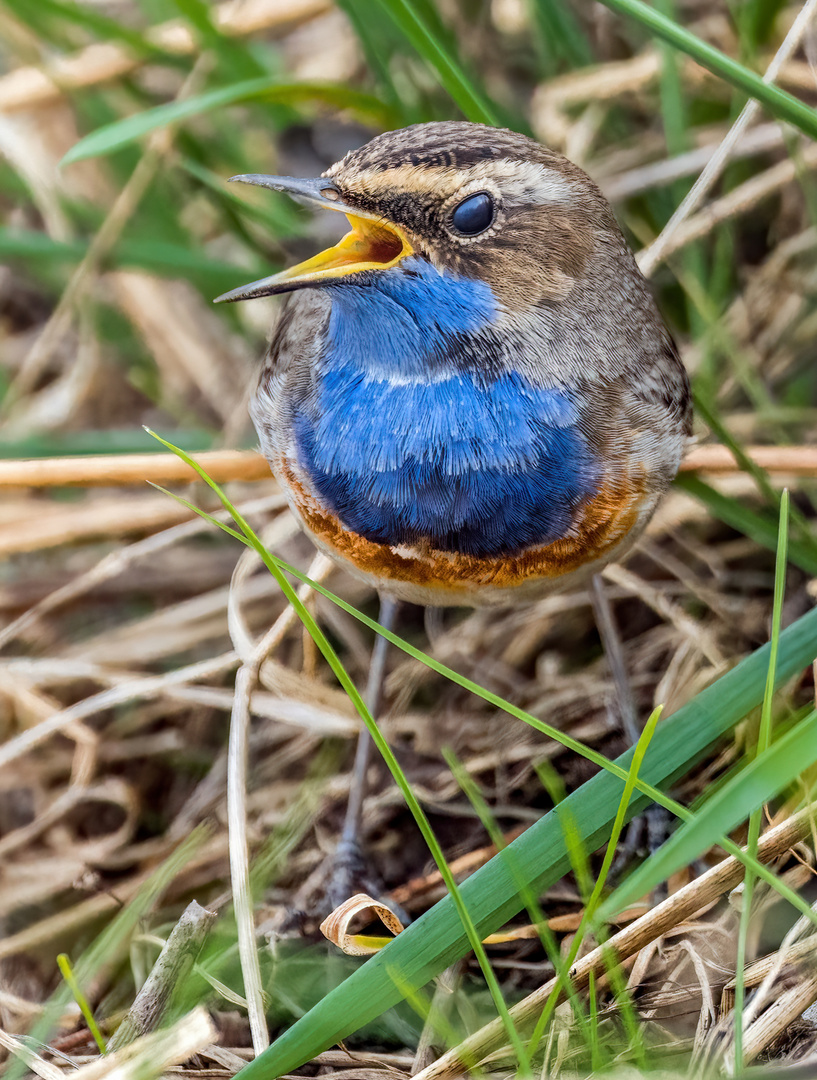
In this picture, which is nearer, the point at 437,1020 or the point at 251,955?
the point at 437,1020

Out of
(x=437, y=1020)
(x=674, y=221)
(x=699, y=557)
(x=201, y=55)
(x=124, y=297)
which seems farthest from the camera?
(x=124, y=297)

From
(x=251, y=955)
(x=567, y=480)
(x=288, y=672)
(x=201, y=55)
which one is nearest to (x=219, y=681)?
(x=288, y=672)

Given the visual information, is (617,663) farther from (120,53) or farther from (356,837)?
(120,53)

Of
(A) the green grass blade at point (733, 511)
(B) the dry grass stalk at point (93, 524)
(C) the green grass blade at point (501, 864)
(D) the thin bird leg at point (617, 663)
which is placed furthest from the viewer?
(B) the dry grass stalk at point (93, 524)

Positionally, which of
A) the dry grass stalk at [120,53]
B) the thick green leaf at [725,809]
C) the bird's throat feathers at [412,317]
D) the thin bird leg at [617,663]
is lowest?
the thin bird leg at [617,663]

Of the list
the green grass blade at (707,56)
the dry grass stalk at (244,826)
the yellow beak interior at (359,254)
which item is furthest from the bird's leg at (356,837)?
the green grass blade at (707,56)

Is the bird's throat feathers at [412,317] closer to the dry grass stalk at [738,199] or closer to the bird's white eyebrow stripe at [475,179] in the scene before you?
the bird's white eyebrow stripe at [475,179]

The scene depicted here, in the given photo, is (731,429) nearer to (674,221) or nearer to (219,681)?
(674,221)

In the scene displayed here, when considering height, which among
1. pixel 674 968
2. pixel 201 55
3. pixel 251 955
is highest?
pixel 201 55
